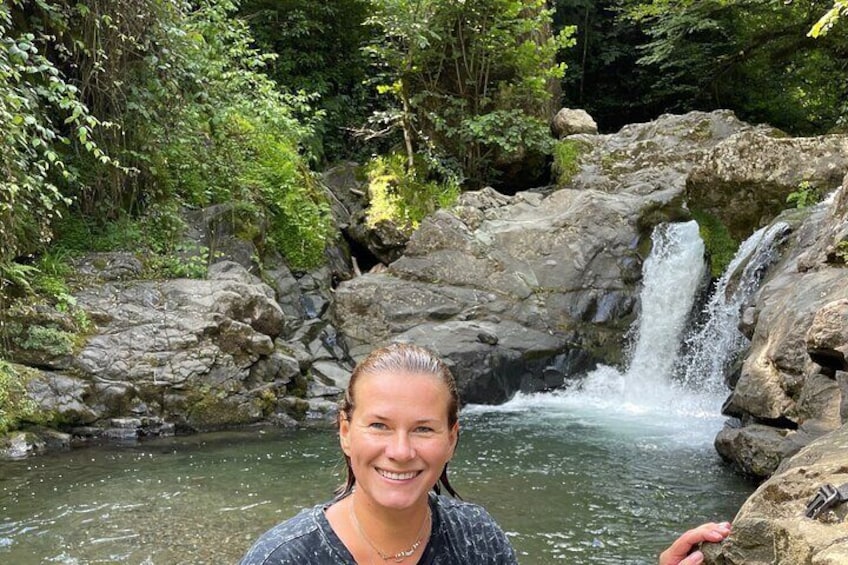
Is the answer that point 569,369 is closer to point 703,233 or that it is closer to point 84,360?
point 703,233

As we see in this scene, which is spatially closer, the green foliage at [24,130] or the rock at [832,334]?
the rock at [832,334]

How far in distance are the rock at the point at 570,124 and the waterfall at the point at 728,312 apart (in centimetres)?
632

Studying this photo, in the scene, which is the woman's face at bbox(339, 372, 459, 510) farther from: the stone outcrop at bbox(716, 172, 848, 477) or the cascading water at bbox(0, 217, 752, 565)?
the stone outcrop at bbox(716, 172, 848, 477)

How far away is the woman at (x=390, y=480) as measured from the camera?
1550 mm

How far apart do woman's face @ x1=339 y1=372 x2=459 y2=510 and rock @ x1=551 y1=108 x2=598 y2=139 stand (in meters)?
15.7

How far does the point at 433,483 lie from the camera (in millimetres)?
1604

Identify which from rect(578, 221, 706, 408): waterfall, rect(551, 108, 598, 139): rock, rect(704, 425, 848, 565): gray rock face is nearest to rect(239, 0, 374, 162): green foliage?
rect(551, 108, 598, 139): rock

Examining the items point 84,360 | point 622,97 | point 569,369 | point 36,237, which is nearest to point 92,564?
point 84,360

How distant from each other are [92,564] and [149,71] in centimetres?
658

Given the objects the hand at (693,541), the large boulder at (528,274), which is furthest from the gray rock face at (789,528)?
the large boulder at (528,274)

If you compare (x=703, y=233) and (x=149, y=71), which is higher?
(x=149, y=71)

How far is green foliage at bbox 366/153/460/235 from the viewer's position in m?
14.1

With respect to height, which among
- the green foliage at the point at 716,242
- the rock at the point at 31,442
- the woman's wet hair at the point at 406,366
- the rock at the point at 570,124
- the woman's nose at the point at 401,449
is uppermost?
the rock at the point at 570,124

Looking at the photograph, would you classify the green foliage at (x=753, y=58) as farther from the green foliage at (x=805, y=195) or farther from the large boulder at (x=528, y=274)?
the green foliage at (x=805, y=195)
